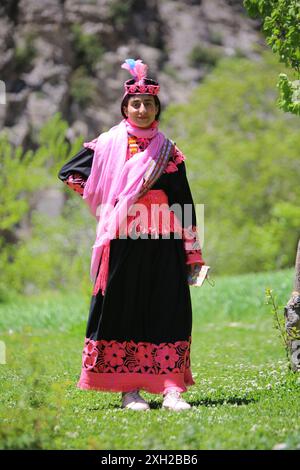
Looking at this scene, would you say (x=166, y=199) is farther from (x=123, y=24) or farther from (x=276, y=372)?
(x=123, y=24)

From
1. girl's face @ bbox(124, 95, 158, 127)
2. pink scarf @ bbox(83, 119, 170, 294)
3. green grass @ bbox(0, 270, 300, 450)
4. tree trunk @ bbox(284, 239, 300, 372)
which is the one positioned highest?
girl's face @ bbox(124, 95, 158, 127)

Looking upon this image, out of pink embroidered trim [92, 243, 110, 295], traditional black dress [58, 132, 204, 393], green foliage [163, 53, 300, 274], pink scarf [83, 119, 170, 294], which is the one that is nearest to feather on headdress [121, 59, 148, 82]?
pink scarf [83, 119, 170, 294]

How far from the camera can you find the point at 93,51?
51750mm

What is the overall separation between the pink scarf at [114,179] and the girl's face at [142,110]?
0.19ft

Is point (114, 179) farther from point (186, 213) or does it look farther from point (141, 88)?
point (141, 88)

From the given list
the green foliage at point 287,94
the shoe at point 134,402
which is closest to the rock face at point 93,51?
the green foliage at point 287,94

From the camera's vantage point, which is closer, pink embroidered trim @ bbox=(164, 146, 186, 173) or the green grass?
the green grass

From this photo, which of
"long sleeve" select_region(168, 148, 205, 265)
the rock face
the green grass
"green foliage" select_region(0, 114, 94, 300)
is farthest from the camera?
the rock face

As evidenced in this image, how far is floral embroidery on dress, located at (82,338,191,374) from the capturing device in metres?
5.14

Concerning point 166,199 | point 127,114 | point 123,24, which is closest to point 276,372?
point 166,199

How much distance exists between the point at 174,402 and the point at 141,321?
0.60m

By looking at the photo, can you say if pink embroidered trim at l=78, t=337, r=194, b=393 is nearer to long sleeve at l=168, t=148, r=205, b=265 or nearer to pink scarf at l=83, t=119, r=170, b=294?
pink scarf at l=83, t=119, r=170, b=294

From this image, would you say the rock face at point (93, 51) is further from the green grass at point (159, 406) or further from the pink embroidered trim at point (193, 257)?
the pink embroidered trim at point (193, 257)

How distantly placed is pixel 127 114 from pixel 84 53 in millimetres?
48427
